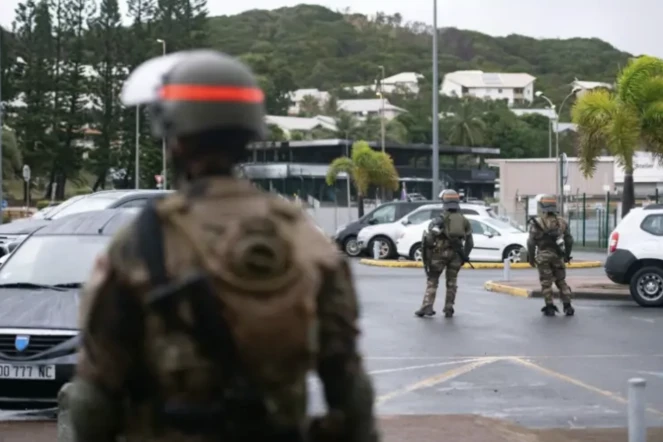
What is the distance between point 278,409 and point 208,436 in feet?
0.59

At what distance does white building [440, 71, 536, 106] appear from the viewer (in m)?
185

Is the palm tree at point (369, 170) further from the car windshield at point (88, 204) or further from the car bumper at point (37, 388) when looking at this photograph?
the car bumper at point (37, 388)

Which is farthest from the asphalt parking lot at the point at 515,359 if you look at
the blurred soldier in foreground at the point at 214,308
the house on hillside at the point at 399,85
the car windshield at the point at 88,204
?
the house on hillside at the point at 399,85

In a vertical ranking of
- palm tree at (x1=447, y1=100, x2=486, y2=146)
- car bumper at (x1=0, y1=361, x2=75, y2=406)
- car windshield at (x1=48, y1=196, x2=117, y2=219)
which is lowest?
car bumper at (x1=0, y1=361, x2=75, y2=406)

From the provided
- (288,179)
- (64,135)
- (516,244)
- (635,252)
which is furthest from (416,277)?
(64,135)

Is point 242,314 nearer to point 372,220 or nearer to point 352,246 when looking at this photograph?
point 352,246

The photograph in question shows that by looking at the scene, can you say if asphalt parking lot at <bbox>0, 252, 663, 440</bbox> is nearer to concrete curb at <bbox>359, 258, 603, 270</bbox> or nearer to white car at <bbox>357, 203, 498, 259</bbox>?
concrete curb at <bbox>359, 258, 603, 270</bbox>

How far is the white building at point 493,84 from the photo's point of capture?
184700 millimetres

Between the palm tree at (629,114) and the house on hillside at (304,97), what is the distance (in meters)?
112

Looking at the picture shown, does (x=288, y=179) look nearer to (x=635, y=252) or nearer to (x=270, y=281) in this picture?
(x=635, y=252)

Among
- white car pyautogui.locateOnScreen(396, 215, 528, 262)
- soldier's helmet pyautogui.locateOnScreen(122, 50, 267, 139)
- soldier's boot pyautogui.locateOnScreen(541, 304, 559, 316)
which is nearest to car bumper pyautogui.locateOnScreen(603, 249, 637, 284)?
soldier's boot pyautogui.locateOnScreen(541, 304, 559, 316)

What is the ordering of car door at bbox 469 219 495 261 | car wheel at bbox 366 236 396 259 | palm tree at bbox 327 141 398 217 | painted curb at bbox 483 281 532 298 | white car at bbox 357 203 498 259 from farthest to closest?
palm tree at bbox 327 141 398 217 → car wheel at bbox 366 236 396 259 → white car at bbox 357 203 498 259 → car door at bbox 469 219 495 261 → painted curb at bbox 483 281 532 298

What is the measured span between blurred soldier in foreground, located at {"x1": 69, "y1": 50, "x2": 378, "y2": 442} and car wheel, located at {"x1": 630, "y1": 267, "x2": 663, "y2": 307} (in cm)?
1700

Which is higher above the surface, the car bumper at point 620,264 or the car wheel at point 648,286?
the car bumper at point 620,264
